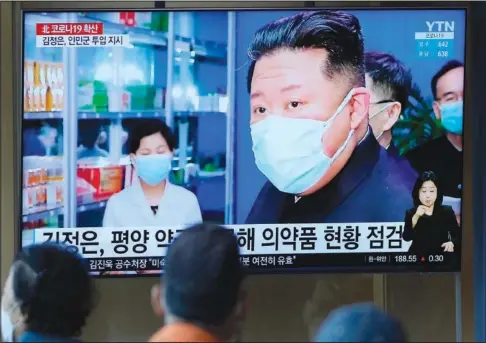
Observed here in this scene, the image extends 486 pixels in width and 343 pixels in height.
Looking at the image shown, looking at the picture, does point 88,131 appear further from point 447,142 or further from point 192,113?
point 447,142

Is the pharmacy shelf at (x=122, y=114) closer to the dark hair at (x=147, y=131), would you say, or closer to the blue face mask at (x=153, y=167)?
the dark hair at (x=147, y=131)

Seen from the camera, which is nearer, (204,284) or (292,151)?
(204,284)

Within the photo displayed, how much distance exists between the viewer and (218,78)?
2.83 meters

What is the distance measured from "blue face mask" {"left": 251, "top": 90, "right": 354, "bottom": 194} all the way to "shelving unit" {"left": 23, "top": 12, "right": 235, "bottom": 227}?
164mm

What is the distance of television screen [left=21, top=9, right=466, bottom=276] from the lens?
2807 millimetres

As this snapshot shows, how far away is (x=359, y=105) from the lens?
9.40ft

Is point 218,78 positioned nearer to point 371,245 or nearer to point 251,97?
point 251,97

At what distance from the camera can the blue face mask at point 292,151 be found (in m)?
2.85

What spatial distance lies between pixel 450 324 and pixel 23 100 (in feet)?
6.91

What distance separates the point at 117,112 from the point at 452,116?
1367 millimetres

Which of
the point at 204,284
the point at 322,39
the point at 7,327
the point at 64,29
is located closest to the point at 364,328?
the point at 204,284

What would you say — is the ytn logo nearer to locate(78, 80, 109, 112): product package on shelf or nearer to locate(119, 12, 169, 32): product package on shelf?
locate(119, 12, 169, 32): product package on shelf

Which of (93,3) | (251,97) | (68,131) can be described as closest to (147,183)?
(68,131)
